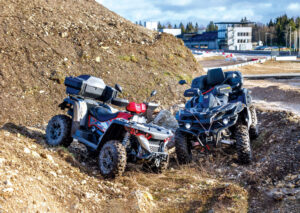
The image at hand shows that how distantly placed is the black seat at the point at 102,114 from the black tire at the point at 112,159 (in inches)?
27.2

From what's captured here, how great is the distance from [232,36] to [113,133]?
314 ft

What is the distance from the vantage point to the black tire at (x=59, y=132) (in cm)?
805

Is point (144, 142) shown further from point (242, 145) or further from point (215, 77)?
point (215, 77)

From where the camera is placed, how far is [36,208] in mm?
4867

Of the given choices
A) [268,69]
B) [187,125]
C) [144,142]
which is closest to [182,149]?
[187,125]

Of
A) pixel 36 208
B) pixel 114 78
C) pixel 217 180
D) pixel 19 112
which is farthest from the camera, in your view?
pixel 114 78

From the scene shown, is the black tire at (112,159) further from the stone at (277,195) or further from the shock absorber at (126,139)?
the stone at (277,195)

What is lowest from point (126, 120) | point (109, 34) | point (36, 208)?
point (36, 208)

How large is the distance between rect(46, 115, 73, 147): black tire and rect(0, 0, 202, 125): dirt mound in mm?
4076

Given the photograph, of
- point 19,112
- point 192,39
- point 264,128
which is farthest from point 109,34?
point 192,39

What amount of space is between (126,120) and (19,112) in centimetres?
649

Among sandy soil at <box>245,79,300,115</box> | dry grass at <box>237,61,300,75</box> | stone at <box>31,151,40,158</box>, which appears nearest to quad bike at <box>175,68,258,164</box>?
stone at <box>31,151,40,158</box>

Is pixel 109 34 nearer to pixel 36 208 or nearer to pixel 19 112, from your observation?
pixel 19 112

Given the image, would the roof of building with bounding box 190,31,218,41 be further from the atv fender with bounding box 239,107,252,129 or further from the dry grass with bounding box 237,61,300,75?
the atv fender with bounding box 239,107,252,129
